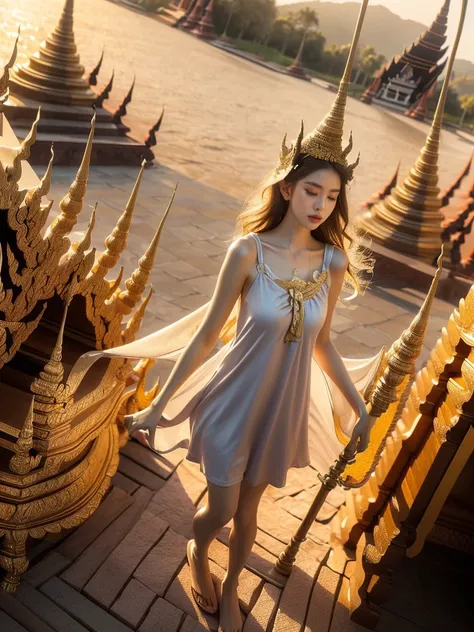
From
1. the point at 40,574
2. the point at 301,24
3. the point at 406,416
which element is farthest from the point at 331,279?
the point at 301,24

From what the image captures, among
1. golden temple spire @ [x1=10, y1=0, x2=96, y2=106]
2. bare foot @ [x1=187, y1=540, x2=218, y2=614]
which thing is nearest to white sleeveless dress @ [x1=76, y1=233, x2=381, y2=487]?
bare foot @ [x1=187, y1=540, x2=218, y2=614]

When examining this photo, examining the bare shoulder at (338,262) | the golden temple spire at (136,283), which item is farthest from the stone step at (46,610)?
the bare shoulder at (338,262)

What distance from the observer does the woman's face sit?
2.22 meters

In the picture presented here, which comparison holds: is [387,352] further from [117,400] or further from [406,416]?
[117,400]

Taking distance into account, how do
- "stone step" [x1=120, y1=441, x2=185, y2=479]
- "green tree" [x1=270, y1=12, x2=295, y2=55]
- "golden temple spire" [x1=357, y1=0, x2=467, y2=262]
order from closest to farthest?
"stone step" [x1=120, y1=441, x2=185, y2=479] → "golden temple spire" [x1=357, y1=0, x2=467, y2=262] → "green tree" [x1=270, y1=12, x2=295, y2=55]

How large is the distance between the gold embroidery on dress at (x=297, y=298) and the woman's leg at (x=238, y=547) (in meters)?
0.65

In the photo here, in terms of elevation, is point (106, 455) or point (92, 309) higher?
point (92, 309)

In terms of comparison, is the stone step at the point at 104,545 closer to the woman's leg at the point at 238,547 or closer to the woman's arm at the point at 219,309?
the woman's leg at the point at 238,547

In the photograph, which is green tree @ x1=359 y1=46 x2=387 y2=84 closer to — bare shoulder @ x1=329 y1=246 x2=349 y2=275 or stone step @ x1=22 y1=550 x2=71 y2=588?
bare shoulder @ x1=329 y1=246 x2=349 y2=275

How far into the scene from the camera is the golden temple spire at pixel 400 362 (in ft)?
8.11

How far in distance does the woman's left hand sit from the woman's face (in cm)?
78

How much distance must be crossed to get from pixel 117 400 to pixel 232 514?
88 cm

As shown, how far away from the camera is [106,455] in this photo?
3074 mm

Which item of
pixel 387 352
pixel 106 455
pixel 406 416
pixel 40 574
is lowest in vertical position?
pixel 40 574
